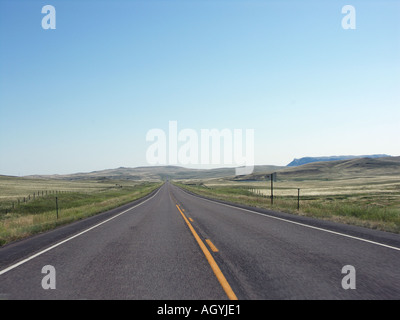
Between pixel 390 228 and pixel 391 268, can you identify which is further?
pixel 390 228

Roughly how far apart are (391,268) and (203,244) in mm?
4672

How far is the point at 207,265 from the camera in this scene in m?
6.06

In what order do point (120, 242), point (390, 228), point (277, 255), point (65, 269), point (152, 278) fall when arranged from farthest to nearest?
point (390, 228) → point (120, 242) → point (277, 255) → point (65, 269) → point (152, 278)

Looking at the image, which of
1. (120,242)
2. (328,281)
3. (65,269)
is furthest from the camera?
(120,242)

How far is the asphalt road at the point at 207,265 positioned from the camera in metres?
4.57

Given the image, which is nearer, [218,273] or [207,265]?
[218,273]

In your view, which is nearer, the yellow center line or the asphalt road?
the yellow center line

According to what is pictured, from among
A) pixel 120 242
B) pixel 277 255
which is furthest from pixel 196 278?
pixel 120 242

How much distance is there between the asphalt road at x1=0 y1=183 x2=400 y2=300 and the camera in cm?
457

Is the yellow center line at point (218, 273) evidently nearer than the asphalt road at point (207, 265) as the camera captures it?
Yes
